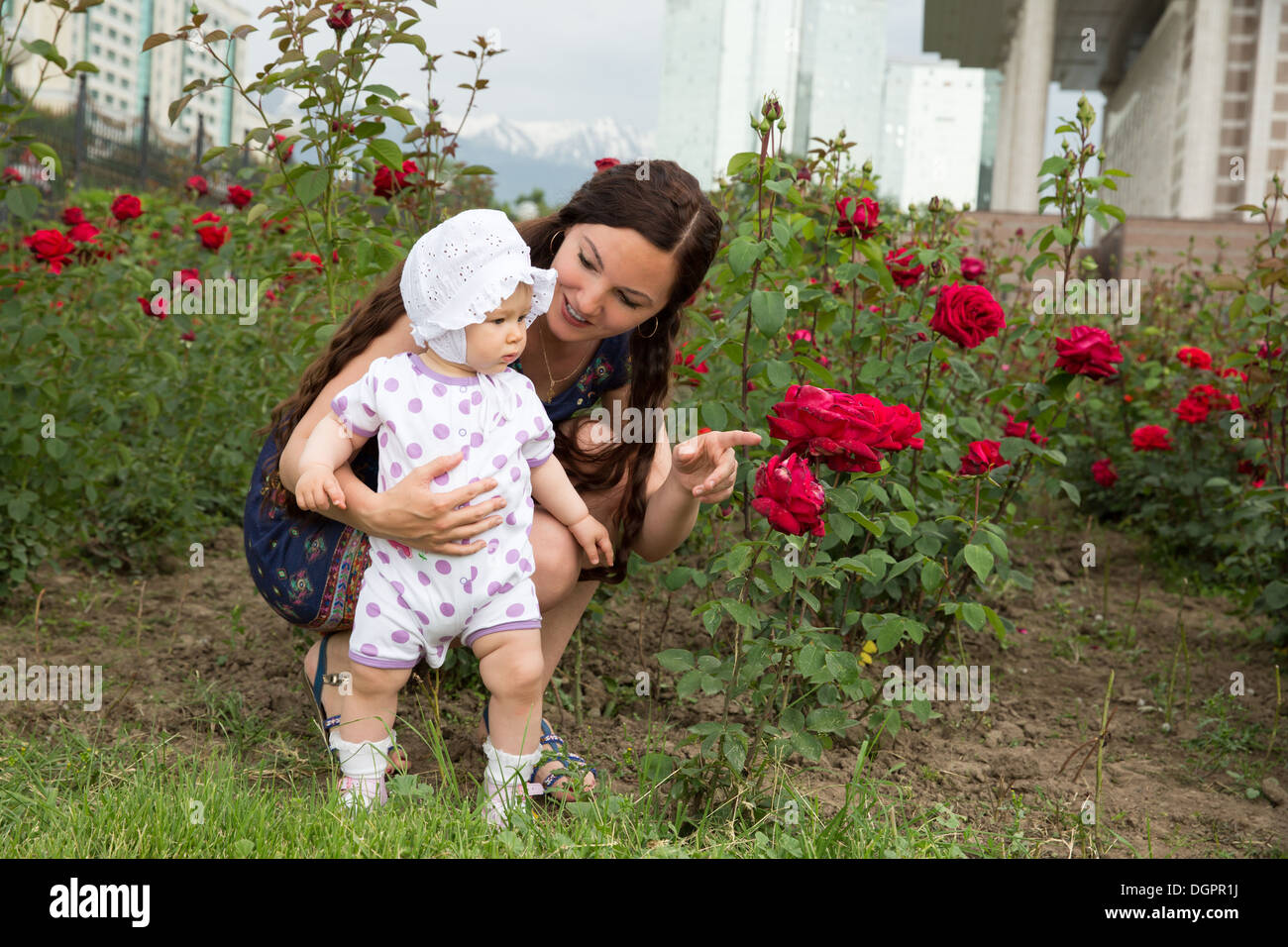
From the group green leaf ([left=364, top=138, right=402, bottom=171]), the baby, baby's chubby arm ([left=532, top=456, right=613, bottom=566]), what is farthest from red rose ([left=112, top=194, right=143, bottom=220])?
baby's chubby arm ([left=532, top=456, right=613, bottom=566])

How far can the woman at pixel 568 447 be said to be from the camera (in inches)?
75.9

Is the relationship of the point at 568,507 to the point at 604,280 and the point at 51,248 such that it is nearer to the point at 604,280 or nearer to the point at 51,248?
the point at 604,280

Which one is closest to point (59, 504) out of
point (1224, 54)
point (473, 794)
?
point (473, 794)

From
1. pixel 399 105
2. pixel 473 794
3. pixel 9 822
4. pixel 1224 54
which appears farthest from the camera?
pixel 1224 54

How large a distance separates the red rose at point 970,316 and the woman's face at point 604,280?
Result: 0.61m

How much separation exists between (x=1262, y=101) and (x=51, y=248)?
1704 cm

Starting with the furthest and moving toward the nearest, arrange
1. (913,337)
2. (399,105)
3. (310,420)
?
(913,337) < (399,105) < (310,420)

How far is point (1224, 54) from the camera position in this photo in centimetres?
1580

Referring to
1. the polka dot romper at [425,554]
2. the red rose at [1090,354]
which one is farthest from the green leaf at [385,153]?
the red rose at [1090,354]

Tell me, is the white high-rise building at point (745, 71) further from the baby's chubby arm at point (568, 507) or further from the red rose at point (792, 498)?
the red rose at point (792, 498)

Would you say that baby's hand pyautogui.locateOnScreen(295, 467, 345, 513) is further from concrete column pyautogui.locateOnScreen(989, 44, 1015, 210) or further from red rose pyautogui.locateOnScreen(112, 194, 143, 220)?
concrete column pyautogui.locateOnScreen(989, 44, 1015, 210)

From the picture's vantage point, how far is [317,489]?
1.81 m
